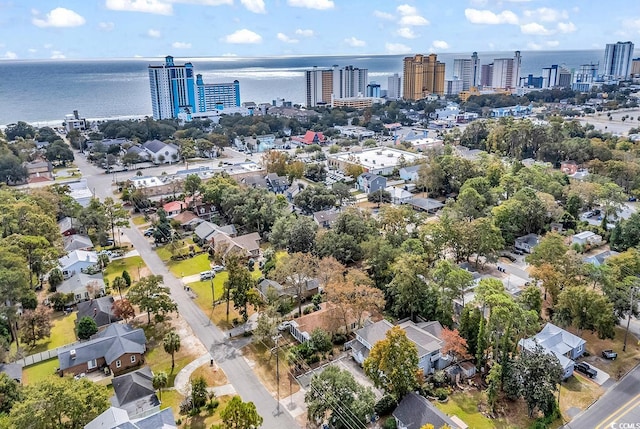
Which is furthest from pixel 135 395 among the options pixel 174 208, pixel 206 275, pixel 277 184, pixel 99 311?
pixel 277 184

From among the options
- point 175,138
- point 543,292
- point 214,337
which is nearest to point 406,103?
point 175,138

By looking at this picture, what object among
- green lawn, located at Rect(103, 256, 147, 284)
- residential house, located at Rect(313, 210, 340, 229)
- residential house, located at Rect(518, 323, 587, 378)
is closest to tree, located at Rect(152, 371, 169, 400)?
green lawn, located at Rect(103, 256, 147, 284)

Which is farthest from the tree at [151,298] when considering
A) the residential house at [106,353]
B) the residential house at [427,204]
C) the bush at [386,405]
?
the residential house at [427,204]

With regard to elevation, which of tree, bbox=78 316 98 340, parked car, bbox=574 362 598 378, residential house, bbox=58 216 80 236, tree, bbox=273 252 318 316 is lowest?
parked car, bbox=574 362 598 378

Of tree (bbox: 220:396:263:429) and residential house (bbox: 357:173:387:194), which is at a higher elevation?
residential house (bbox: 357:173:387:194)

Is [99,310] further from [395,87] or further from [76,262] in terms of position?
[395,87]

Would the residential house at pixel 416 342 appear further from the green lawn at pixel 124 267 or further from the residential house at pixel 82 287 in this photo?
the green lawn at pixel 124 267

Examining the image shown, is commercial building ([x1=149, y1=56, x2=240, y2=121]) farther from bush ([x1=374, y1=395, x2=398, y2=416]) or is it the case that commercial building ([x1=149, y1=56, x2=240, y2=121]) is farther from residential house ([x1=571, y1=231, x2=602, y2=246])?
bush ([x1=374, y1=395, x2=398, y2=416])
